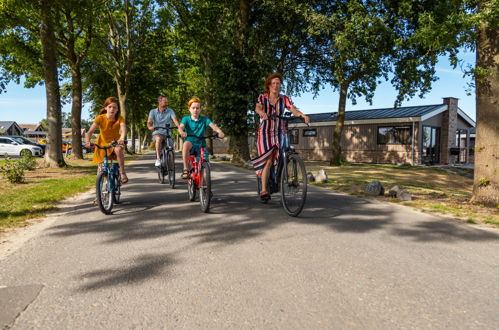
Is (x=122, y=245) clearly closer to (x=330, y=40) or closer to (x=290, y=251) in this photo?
(x=290, y=251)

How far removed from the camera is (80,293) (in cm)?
287

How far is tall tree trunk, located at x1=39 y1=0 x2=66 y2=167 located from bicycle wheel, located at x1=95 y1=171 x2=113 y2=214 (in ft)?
36.5

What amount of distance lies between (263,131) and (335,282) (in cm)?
334

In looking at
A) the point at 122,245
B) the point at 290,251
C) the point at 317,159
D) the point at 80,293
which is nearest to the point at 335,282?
the point at 290,251

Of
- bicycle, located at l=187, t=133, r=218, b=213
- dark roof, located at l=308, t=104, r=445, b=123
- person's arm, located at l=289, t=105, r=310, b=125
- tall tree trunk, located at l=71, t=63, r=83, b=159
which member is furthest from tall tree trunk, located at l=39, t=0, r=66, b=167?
dark roof, located at l=308, t=104, r=445, b=123

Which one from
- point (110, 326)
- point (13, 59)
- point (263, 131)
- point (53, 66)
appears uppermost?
point (13, 59)

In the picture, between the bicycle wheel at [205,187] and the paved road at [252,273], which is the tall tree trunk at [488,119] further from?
the bicycle wheel at [205,187]

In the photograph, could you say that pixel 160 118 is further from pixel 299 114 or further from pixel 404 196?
pixel 404 196

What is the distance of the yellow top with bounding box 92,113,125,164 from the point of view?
20.7 feet

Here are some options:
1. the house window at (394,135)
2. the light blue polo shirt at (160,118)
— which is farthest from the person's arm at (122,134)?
the house window at (394,135)

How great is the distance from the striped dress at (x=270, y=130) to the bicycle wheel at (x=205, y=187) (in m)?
0.85

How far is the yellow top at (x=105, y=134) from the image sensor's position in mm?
6297

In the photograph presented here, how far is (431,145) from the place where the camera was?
88.8 feet

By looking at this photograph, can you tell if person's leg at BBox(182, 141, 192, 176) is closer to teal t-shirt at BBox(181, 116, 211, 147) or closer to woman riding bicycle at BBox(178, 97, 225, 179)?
woman riding bicycle at BBox(178, 97, 225, 179)
